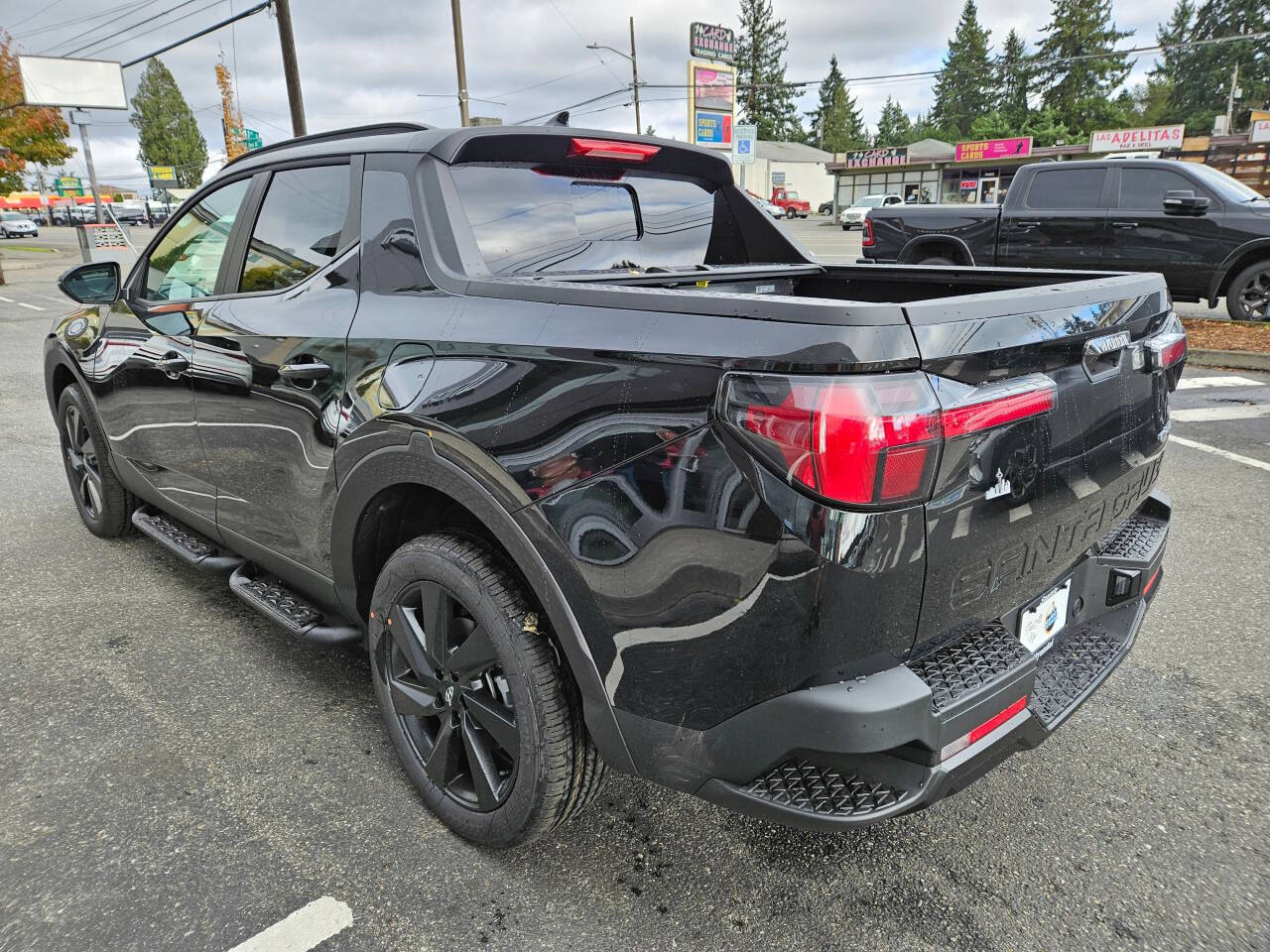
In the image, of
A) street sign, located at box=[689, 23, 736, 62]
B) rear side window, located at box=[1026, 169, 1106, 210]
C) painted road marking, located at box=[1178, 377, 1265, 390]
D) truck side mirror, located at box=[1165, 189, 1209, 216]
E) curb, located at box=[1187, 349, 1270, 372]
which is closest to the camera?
painted road marking, located at box=[1178, 377, 1265, 390]

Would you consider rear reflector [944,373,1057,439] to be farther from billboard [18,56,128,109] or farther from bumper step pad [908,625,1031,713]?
billboard [18,56,128,109]

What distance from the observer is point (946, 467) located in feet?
5.03

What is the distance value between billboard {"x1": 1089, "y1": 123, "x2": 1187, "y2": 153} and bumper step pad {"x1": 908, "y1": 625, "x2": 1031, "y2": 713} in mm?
50564

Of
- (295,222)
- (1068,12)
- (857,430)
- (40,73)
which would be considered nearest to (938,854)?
(857,430)

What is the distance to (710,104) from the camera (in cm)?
3177

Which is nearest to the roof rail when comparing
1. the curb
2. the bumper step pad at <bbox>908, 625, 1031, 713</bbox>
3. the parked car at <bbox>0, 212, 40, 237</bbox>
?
the bumper step pad at <bbox>908, 625, 1031, 713</bbox>

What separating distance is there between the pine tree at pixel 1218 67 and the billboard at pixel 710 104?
59.9 metres

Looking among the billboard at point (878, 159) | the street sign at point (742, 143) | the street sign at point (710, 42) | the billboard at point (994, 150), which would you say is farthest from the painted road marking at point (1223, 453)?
the billboard at point (878, 159)

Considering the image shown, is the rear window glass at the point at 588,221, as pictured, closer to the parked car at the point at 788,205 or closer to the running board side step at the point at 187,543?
the running board side step at the point at 187,543

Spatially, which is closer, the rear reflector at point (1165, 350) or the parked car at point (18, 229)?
the rear reflector at point (1165, 350)

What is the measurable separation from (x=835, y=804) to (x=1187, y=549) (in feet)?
11.3

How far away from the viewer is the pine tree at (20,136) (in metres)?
20.6

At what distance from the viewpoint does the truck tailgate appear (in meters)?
1.57

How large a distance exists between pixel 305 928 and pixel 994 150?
186 feet
